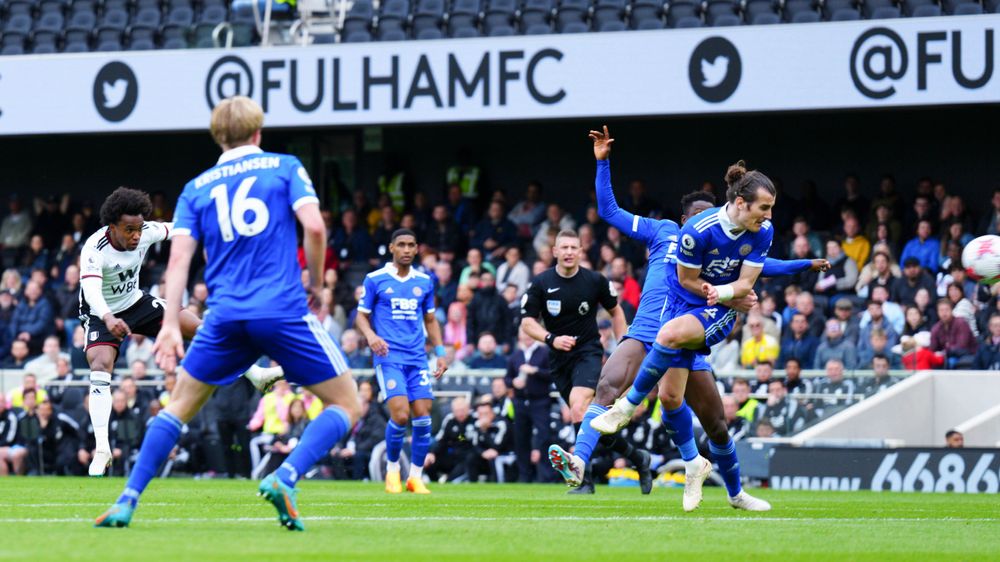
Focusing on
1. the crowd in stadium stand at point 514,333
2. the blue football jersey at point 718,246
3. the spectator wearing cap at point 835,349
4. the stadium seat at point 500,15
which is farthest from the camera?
the stadium seat at point 500,15

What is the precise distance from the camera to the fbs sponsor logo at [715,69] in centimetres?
2091

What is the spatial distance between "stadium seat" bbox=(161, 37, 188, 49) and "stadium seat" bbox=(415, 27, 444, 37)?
150 inches

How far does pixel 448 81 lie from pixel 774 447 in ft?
24.5

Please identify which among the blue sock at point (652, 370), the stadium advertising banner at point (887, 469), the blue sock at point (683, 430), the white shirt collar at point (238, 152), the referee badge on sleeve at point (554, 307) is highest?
the white shirt collar at point (238, 152)

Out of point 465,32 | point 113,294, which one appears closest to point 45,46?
point 465,32

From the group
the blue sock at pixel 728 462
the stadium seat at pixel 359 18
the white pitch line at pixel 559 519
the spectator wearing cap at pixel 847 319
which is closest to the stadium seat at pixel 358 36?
the stadium seat at pixel 359 18

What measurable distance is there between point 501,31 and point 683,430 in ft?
42.7

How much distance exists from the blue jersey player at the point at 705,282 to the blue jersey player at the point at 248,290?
113 inches

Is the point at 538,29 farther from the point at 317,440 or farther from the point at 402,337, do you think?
the point at 317,440

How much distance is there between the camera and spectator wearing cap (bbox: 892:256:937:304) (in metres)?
19.1

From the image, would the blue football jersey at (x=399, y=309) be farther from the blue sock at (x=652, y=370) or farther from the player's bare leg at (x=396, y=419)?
the blue sock at (x=652, y=370)

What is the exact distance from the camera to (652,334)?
1183cm

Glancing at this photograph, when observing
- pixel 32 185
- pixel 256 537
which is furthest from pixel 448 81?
pixel 256 537

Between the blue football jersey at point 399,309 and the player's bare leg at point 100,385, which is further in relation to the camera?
the blue football jersey at point 399,309
